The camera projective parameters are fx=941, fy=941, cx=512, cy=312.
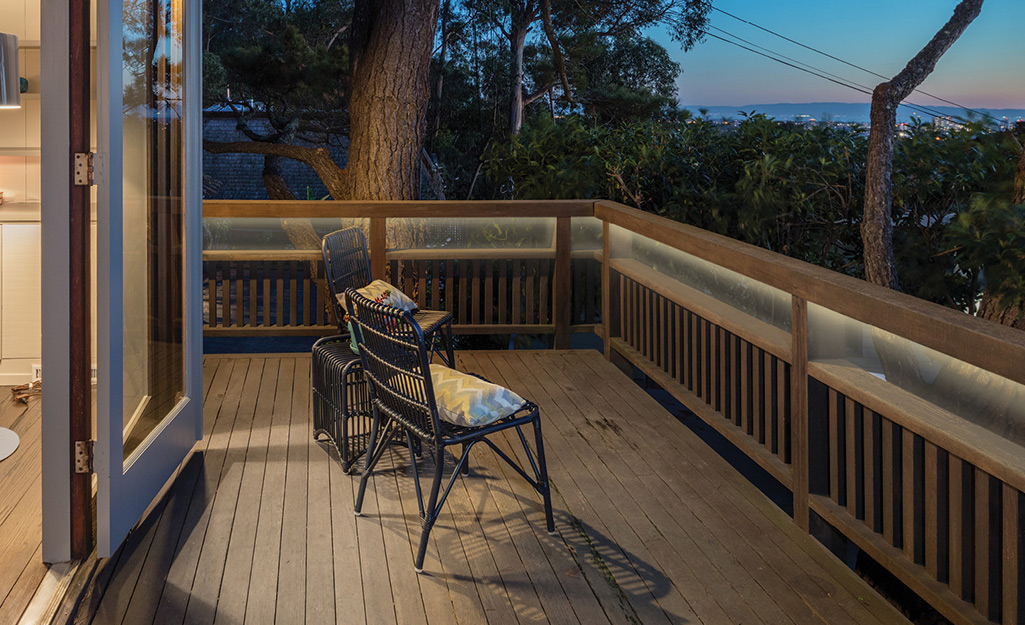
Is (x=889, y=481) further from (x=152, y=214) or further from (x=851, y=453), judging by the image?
(x=152, y=214)

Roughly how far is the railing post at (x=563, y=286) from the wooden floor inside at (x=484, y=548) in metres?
1.65

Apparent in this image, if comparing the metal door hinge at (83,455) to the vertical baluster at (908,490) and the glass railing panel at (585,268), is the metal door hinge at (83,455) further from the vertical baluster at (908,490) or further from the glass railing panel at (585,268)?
the glass railing panel at (585,268)

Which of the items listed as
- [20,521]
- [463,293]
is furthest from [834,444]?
[463,293]

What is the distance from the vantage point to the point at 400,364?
9.02 feet

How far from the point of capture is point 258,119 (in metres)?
11.6

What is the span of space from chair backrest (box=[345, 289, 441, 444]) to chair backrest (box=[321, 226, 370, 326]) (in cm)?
76

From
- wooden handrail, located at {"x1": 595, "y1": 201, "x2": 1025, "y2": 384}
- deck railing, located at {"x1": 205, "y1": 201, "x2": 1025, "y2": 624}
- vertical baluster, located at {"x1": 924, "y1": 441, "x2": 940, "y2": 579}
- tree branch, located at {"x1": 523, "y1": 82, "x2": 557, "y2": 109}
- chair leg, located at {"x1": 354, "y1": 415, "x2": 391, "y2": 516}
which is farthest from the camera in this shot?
tree branch, located at {"x1": 523, "y1": 82, "x2": 557, "y2": 109}

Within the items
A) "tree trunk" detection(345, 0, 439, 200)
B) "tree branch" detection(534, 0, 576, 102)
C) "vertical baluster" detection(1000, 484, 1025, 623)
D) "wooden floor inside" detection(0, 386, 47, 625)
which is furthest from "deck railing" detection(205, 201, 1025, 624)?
"tree branch" detection(534, 0, 576, 102)

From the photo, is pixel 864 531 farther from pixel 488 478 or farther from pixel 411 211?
pixel 411 211

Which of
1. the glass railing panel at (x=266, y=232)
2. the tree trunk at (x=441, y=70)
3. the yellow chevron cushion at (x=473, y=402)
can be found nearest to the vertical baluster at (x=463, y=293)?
the glass railing panel at (x=266, y=232)

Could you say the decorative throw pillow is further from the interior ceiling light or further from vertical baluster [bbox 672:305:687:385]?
the interior ceiling light

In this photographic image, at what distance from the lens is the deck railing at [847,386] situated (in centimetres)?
213

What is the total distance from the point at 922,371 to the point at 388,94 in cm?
524

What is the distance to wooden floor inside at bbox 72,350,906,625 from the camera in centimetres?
251
